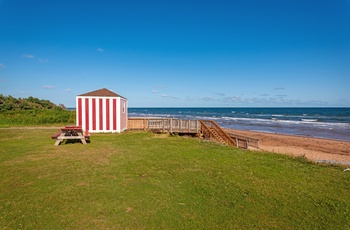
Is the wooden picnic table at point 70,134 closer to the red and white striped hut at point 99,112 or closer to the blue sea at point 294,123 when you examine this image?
the red and white striped hut at point 99,112

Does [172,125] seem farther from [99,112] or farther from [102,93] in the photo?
[102,93]

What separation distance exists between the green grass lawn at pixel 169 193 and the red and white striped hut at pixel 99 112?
24.5ft

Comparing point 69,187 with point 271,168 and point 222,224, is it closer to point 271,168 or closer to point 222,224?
point 222,224

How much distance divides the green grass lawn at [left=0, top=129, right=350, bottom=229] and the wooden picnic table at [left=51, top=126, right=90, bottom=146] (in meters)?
2.40

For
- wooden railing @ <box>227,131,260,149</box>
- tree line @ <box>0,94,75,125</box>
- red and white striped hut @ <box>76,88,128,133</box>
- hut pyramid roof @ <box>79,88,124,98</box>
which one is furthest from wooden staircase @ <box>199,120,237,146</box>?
tree line @ <box>0,94,75,125</box>

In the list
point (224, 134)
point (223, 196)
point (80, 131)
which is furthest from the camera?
point (224, 134)

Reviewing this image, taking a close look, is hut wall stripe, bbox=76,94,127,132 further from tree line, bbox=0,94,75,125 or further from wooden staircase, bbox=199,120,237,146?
tree line, bbox=0,94,75,125

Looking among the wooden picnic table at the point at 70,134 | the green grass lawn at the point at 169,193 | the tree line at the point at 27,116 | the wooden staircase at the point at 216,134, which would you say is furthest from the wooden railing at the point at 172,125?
the tree line at the point at 27,116

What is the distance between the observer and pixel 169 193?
193 inches

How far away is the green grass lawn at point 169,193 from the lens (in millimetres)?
3752

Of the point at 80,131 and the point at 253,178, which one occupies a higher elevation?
the point at 80,131

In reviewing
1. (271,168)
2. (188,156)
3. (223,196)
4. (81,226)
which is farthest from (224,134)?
(81,226)

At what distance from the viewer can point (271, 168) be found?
7086 mm

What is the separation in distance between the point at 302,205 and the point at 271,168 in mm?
2768
